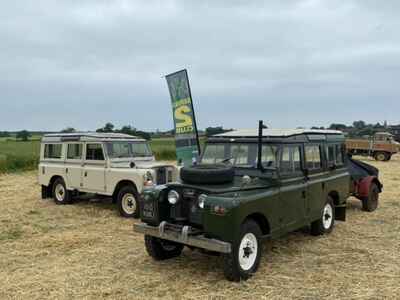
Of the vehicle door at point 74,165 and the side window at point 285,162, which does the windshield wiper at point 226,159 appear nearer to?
the side window at point 285,162

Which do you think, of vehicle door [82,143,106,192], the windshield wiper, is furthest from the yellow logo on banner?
the windshield wiper

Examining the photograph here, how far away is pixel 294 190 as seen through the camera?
249 inches

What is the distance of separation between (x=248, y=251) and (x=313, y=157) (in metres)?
2.65

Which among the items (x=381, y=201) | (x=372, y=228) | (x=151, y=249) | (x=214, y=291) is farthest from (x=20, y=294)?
(x=381, y=201)

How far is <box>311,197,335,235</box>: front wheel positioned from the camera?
7561 mm

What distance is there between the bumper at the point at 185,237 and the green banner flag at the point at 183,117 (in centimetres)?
547

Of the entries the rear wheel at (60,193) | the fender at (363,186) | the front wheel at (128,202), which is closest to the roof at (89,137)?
the rear wheel at (60,193)

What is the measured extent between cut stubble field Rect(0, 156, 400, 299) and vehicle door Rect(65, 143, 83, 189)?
5.59ft

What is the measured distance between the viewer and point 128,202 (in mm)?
9703

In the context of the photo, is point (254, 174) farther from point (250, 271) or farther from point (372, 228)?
point (372, 228)

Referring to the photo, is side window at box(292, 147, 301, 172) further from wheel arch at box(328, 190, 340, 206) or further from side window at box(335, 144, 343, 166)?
side window at box(335, 144, 343, 166)

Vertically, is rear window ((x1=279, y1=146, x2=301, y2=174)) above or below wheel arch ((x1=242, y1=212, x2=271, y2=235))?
above

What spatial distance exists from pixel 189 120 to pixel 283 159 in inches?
218

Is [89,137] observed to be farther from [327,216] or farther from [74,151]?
[327,216]
